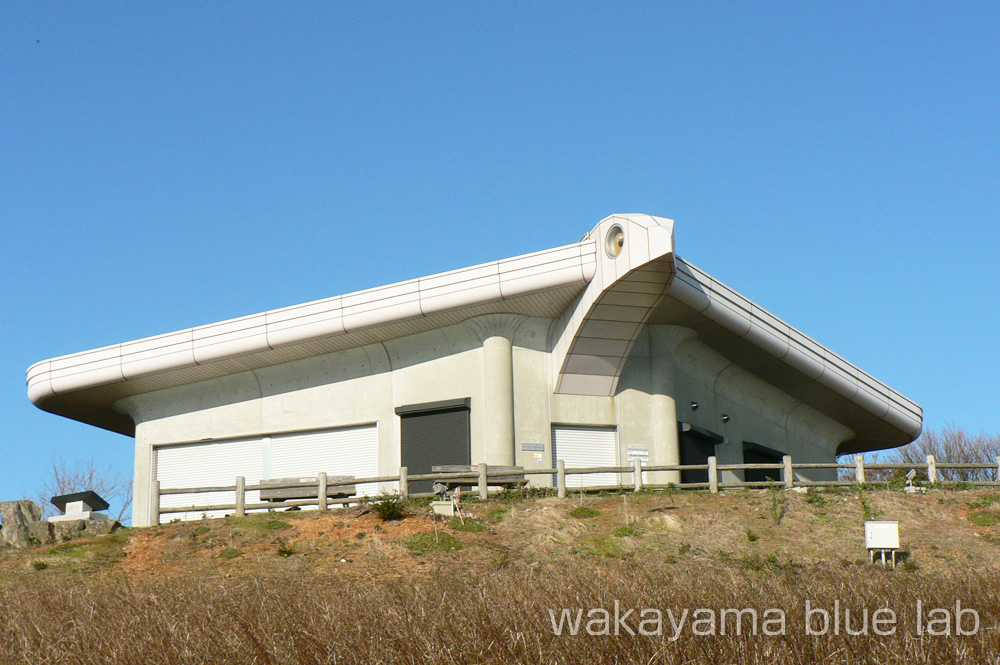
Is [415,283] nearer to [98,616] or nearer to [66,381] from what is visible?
[66,381]

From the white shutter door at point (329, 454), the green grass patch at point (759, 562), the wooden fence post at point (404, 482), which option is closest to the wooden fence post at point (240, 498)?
the wooden fence post at point (404, 482)

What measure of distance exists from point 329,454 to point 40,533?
834 cm

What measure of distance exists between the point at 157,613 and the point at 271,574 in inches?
337

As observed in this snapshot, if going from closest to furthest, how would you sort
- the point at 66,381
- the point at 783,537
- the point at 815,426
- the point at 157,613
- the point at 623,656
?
1. the point at 623,656
2. the point at 157,613
3. the point at 783,537
4. the point at 66,381
5. the point at 815,426

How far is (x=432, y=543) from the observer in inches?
821

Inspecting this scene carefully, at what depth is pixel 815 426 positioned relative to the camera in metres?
38.3

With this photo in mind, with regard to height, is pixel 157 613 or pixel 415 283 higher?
pixel 415 283

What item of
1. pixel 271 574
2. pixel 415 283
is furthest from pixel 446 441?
pixel 271 574

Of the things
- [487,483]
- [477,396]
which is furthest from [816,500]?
[477,396]

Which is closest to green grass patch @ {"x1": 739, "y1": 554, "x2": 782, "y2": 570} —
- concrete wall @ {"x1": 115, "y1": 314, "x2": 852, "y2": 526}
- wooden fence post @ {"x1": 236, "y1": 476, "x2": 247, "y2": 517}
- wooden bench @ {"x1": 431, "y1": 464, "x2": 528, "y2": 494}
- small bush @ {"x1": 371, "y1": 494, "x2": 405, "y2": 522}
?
wooden bench @ {"x1": 431, "y1": 464, "x2": 528, "y2": 494}

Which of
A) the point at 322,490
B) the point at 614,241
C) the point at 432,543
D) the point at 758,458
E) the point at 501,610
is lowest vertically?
the point at 432,543

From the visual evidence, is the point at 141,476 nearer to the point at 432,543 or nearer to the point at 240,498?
the point at 240,498

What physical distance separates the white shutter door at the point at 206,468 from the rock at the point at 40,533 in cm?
554

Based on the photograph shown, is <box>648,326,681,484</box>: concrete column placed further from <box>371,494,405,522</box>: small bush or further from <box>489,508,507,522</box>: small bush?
<box>371,494,405,522</box>: small bush
